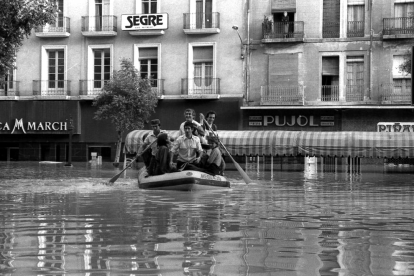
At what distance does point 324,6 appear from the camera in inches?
1651

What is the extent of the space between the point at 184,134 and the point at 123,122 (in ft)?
76.7

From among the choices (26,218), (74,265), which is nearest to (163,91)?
(26,218)

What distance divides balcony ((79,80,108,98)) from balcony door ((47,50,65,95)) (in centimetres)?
125

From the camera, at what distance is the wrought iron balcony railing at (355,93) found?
41.1 m

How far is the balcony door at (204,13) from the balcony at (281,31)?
3240mm

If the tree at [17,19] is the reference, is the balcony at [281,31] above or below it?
above

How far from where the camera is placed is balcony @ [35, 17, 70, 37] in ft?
147

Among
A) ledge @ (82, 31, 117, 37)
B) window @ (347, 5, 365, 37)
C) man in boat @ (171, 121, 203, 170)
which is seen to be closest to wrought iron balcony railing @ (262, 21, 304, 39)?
window @ (347, 5, 365, 37)

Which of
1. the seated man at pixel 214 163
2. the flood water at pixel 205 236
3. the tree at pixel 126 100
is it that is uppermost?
the tree at pixel 126 100

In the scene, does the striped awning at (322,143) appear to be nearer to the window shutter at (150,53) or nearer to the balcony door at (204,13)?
the balcony door at (204,13)

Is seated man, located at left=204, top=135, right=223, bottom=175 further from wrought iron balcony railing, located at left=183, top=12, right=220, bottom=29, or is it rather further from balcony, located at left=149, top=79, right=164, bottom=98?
wrought iron balcony railing, located at left=183, top=12, right=220, bottom=29

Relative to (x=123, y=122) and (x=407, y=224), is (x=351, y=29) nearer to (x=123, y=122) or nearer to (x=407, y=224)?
(x=123, y=122)

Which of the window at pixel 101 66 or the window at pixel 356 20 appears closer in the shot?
the window at pixel 356 20

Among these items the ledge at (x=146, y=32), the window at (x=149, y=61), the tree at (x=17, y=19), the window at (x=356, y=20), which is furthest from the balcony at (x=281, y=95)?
the tree at (x=17, y=19)
